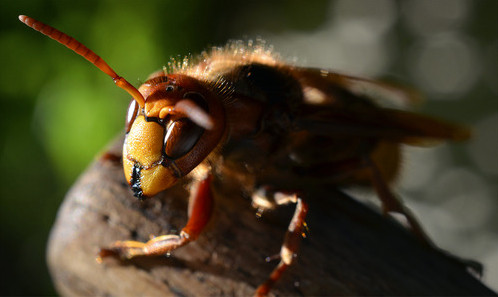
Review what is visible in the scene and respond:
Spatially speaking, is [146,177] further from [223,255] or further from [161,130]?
[223,255]

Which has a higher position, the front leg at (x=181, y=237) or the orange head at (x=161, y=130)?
the orange head at (x=161, y=130)

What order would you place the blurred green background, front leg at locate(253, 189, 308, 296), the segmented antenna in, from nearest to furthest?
the segmented antenna
front leg at locate(253, 189, 308, 296)
the blurred green background

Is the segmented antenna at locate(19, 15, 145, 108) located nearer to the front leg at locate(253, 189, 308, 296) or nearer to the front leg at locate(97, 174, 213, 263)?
the front leg at locate(97, 174, 213, 263)

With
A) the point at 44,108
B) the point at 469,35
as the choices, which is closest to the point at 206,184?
the point at 44,108

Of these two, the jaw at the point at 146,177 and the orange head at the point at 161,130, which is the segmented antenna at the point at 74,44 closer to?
the orange head at the point at 161,130

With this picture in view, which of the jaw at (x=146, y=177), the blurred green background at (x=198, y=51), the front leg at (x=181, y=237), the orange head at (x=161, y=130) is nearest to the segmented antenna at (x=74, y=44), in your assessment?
the orange head at (x=161, y=130)

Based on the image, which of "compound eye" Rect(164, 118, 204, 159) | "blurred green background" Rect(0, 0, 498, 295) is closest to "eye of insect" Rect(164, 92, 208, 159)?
"compound eye" Rect(164, 118, 204, 159)

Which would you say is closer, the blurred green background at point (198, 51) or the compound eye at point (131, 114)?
the compound eye at point (131, 114)
